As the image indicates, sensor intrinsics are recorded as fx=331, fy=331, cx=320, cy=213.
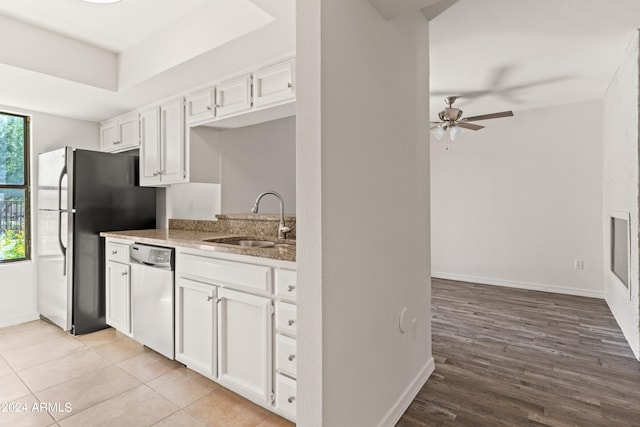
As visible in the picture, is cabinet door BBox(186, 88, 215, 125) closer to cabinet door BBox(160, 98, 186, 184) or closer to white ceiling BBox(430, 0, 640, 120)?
cabinet door BBox(160, 98, 186, 184)

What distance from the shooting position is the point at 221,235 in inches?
107

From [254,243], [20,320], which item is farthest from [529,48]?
[20,320]

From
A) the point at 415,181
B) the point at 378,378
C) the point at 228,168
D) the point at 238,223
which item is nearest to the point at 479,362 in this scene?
the point at 378,378

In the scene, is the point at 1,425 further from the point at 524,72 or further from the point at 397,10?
the point at 524,72

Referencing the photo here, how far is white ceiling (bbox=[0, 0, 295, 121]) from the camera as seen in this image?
A: 6.68ft

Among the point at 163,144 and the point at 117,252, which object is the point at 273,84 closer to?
the point at 163,144

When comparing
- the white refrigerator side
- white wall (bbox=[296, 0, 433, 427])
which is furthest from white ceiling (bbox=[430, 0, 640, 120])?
the white refrigerator side

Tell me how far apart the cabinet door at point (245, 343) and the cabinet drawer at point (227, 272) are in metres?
0.06

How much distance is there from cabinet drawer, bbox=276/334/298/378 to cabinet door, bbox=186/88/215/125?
1872mm

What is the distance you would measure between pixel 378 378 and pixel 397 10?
1.74 meters

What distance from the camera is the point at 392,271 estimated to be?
1.72m

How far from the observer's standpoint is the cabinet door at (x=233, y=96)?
2428mm

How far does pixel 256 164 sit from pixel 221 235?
2.55 feet

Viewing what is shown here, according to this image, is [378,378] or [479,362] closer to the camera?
[378,378]
